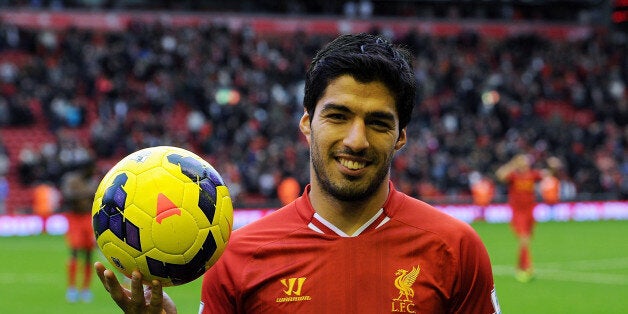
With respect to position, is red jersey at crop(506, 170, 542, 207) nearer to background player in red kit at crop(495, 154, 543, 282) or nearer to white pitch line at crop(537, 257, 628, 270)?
background player in red kit at crop(495, 154, 543, 282)

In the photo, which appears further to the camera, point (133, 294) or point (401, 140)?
point (401, 140)

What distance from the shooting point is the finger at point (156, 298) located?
132 inches

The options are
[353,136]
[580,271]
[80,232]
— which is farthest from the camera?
[580,271]

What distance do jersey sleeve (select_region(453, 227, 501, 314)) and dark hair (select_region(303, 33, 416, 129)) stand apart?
1.71 ft

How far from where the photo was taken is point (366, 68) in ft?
11.4

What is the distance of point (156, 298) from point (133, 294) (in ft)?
0.29

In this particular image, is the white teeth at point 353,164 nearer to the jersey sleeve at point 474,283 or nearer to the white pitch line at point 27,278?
the jersey sleeve at point 474,283

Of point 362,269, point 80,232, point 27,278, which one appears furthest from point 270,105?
point 362,269

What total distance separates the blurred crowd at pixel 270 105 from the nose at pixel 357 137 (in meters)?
22.5

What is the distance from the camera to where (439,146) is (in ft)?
104

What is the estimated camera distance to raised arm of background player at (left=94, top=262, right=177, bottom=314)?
328 cm

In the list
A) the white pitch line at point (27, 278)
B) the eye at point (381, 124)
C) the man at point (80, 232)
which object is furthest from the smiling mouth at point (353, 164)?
the white pitch line at point (27, 278)

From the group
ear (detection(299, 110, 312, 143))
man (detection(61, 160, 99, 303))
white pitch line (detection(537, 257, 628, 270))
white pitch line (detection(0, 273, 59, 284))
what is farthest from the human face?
white pitch line (detection(537, 257, 628, 270))

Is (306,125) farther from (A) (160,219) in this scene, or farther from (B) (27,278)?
(B) (27,278)
